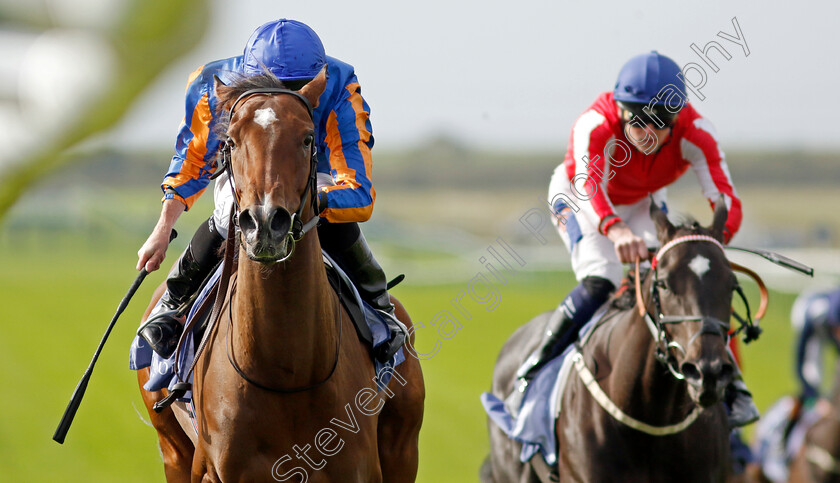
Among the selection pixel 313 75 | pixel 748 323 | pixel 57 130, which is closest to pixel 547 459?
pixel 748 323

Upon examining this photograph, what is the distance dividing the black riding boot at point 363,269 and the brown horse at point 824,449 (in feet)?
16.9

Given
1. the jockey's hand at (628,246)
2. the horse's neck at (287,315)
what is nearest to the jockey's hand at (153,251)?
the horse's neck at (287,315)

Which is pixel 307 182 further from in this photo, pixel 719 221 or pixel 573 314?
pixel 573 314

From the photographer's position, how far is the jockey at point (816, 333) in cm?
911

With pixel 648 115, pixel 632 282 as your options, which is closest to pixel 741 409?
pixel 632 282

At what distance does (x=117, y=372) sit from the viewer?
18.1 meters

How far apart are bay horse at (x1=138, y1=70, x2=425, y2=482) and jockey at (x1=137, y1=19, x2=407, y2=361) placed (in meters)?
0.29

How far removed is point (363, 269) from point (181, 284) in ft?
2.52

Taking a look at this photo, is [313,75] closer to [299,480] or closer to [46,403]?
[299,480]

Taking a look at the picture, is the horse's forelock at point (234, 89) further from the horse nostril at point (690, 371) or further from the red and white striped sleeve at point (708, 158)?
the red and white striped sleeve at point (708, 158)

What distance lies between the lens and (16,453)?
38.6 ft

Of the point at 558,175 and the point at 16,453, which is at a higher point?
the point at 558,175

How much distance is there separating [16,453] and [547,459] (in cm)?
889

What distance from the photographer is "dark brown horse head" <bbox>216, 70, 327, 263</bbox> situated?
2771 mm
